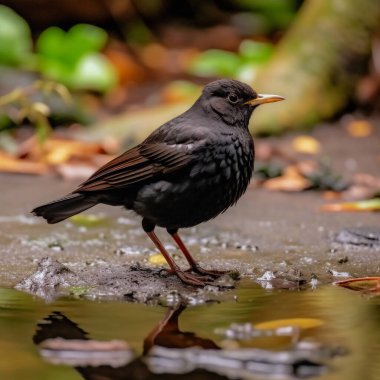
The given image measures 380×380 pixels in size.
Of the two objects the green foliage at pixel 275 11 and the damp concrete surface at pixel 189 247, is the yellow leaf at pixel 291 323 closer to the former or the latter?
the damp concrete surface at pixel 189 247

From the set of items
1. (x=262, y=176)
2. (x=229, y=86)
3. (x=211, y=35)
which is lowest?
(x=262, y=176)

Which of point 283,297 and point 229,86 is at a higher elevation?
point 229,86

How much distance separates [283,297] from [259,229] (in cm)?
177

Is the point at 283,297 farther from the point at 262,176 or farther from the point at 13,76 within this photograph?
the point at 13,76

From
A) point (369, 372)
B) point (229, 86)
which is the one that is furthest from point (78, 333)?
point (229, 86)

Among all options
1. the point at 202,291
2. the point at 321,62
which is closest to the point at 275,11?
the point at 321,62

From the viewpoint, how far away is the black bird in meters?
4.55

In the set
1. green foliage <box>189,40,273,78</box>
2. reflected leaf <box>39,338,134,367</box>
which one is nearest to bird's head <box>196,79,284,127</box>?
reflected leaf <box>39,338,134,367</box>

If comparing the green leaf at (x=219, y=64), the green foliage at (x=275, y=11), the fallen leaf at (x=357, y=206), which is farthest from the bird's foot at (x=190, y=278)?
the green foliage at (x=275, y=11)

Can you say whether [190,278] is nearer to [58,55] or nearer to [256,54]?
[58,55]

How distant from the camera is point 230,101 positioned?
495cm

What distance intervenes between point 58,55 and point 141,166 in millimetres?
5645

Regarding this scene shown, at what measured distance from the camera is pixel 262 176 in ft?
24.4

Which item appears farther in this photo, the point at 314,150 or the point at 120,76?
the point at 120,76
